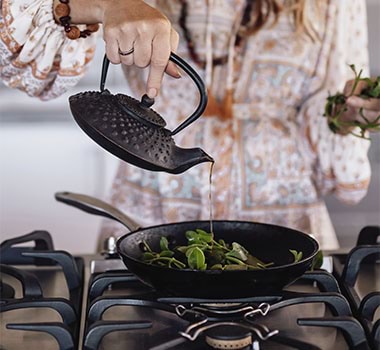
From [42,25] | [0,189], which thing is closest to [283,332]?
[42,25]

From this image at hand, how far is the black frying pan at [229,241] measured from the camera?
890 millimetres

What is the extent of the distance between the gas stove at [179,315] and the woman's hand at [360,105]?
0.29 metres

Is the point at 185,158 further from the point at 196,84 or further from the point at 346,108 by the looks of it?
the point at 346,108

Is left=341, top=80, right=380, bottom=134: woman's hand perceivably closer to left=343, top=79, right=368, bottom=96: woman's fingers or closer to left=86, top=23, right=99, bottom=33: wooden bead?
left=343, top=79, right=368, bottom=96: woman's fingers

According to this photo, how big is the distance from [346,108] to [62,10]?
20.0 inches

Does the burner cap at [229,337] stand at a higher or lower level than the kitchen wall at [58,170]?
higher

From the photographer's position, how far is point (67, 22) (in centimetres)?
110

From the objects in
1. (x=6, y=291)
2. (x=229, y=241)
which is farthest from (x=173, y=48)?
(x=6, y=291)

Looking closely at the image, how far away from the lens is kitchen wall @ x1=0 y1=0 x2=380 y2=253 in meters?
3.13

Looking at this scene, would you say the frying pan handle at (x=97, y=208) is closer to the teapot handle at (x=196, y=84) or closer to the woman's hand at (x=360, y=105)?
the teapot handle at (x=196, y=84)

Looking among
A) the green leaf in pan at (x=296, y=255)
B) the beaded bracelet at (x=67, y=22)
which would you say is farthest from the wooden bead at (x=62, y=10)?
the green leaf in pan at (x=296, y=255)

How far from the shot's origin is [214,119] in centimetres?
161

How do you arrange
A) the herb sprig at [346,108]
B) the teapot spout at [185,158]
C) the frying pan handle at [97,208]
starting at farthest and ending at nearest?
the herb sprig at [346,108]
the frying pan handle at [97,208]
the teapot spout at [185,158]

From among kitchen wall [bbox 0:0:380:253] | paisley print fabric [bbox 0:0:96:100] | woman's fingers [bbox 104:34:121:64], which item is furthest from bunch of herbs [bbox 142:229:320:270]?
kitchen wall [bbox 0:0:380:253]
